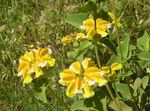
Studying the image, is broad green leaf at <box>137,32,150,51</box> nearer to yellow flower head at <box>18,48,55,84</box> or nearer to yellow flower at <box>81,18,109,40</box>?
yellow flower at <box>81,18,109,40</box>

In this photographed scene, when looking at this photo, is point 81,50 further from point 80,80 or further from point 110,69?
point 80,80

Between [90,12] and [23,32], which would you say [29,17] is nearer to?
[23,32]

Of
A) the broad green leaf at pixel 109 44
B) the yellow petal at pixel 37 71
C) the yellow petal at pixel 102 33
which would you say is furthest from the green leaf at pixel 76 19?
the yellow petal at pixel 37 71

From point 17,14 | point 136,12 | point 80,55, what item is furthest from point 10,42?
point 80,55

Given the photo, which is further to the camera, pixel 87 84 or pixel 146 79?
pixel 146 79

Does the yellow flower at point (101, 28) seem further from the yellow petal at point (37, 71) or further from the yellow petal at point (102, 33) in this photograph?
the yellow petal at point (37, 71)

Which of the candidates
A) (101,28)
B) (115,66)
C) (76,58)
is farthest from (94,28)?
(76,58)

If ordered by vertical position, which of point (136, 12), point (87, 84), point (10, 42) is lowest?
point (10, 42)

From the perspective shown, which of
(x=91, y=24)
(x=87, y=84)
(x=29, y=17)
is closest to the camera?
(x=87, y=84)
